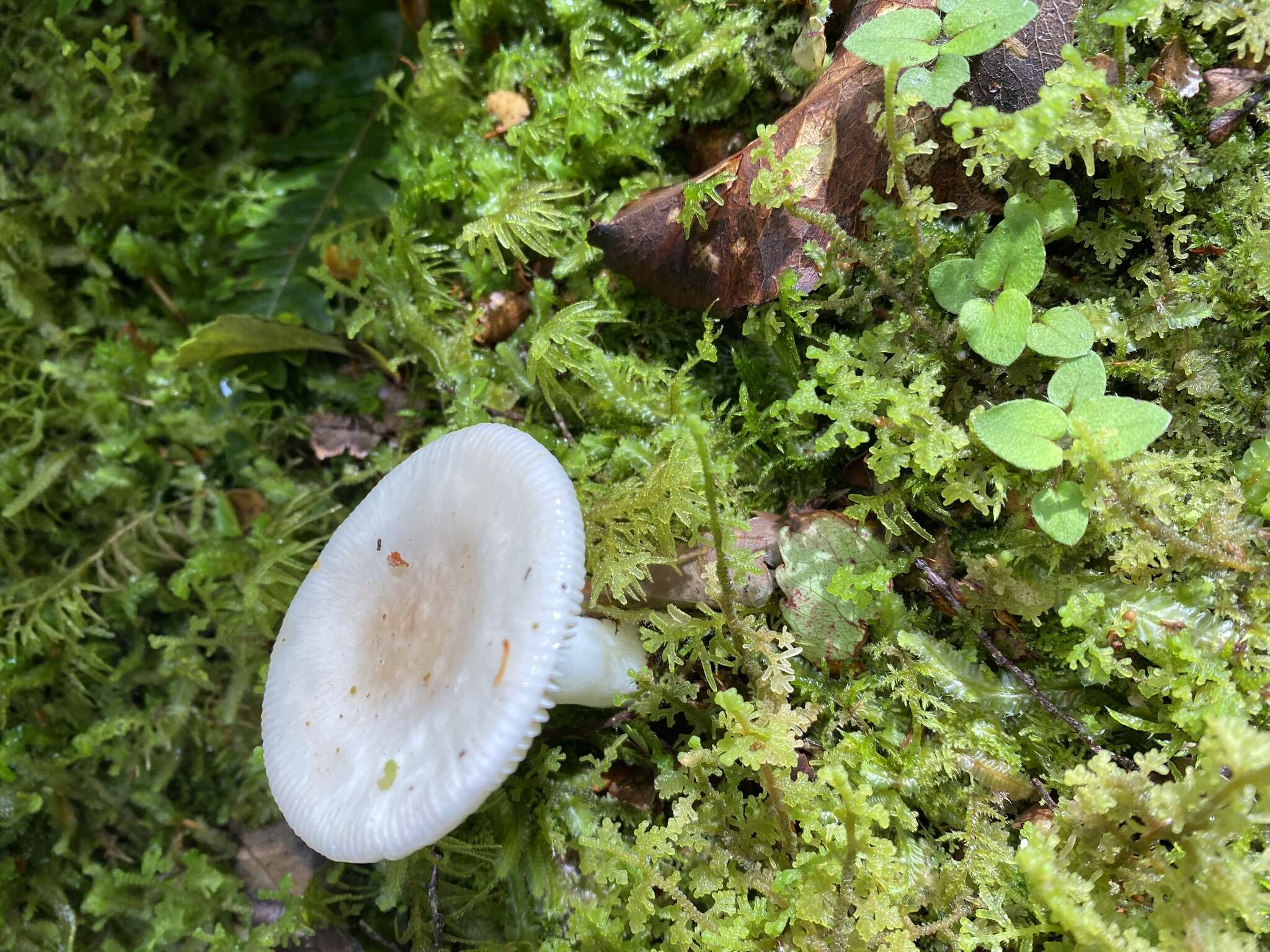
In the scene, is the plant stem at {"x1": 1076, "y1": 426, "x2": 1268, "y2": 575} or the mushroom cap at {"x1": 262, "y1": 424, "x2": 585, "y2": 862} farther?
the plant stem at {"x1": 1076, "y1": 426, "x2": 1268, "y2": 575}

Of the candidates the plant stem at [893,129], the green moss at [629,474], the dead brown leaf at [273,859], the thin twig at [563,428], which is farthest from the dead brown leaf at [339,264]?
the dead brown leaf at [273,859]

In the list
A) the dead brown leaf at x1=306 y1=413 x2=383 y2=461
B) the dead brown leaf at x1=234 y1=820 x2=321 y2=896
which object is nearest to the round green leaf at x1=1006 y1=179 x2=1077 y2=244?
the dead brown leaf at x1=306 y1=413 x2=383 y2=461

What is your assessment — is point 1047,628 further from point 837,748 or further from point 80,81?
point 80,81

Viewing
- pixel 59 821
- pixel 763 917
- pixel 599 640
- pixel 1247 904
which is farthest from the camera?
pixel 59 821

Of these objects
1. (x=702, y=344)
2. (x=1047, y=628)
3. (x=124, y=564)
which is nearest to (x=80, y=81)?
(x=124, y=564)

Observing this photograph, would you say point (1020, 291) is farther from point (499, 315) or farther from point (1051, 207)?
point (499, 315)

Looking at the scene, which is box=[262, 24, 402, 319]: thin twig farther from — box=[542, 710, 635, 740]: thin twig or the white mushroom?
box=[542, 710, 635, 740]: thin twig

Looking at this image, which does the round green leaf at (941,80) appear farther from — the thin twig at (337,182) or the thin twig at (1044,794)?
the thin twig at (337,182)

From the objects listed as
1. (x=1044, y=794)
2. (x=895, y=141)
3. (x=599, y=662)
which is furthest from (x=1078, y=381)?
(x=599, y=662)
